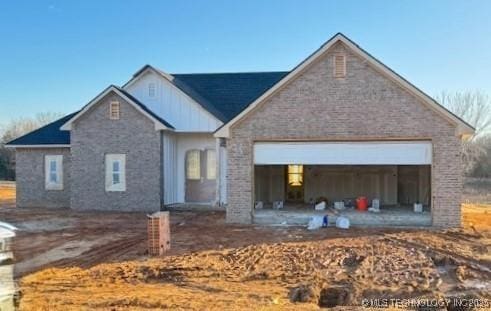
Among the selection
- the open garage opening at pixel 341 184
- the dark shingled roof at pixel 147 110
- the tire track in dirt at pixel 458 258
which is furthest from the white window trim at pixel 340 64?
the dark shingled roof at pixel 147 110

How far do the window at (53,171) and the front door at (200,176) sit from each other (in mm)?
6504

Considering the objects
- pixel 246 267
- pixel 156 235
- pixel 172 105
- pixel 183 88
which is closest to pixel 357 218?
pixel 246 267

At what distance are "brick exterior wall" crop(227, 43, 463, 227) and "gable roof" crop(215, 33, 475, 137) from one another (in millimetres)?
164

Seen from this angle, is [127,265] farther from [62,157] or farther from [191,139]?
[62,157]

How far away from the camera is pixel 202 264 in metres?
11.2

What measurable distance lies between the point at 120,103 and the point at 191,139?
3.90 meters

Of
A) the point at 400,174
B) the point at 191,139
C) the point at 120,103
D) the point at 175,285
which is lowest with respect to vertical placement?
the point at 175,285

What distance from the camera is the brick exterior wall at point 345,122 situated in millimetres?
16250

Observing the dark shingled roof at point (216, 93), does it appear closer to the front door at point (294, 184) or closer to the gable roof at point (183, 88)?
the gable roof at point (183, 88)

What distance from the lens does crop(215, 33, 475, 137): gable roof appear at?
1609 centimetres

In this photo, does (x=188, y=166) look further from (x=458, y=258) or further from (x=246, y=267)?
(x=458, y=258)

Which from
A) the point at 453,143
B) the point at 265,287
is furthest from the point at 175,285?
the point at 453,143

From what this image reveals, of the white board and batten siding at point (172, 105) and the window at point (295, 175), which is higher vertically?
the white board and batten siding at point (172, 105)

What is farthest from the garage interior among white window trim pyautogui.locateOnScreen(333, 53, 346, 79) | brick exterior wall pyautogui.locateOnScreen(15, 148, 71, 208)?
brick exterior wall pyautogui.locateOnScreen(15, 148, 71, 208)
